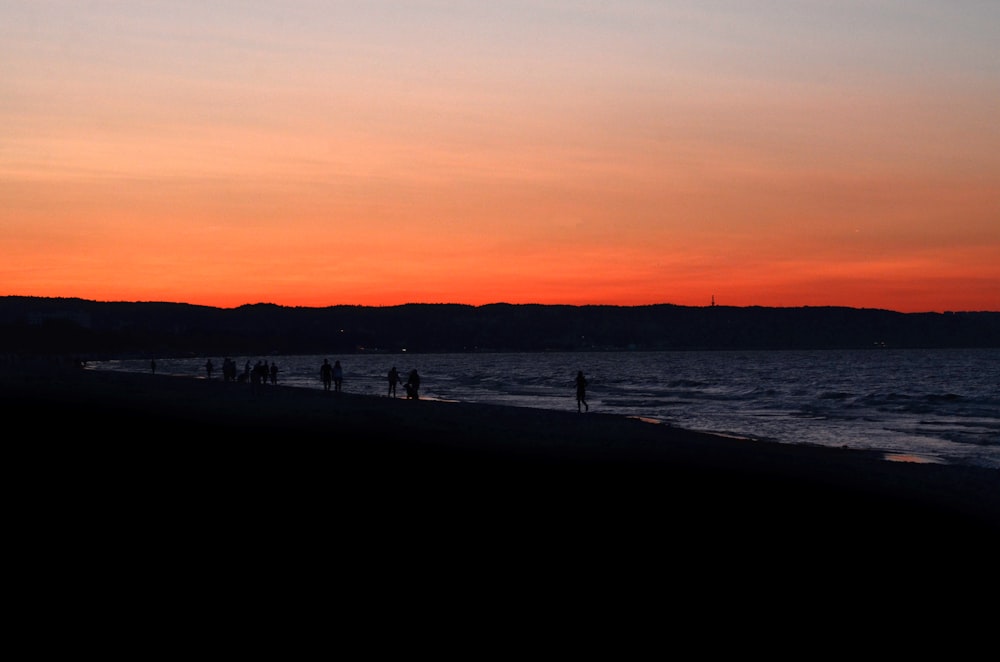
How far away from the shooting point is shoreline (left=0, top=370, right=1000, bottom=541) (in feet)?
40.0

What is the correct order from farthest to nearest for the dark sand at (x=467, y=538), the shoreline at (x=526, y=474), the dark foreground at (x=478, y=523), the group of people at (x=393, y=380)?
the group of people at (x=393, y=380)
the shoreline at (x=526, y=474)
the dark foreground at (x=478, y=523)
the dark sand at (x=467, y=538)

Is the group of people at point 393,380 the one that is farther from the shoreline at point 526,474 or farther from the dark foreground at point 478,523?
the dark foreground at point 478,523

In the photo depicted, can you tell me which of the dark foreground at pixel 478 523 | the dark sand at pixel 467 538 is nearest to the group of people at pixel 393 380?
the dark foreground at pixel 478 523

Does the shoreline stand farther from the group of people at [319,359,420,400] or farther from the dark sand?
the group of people at [319,359,420,400]

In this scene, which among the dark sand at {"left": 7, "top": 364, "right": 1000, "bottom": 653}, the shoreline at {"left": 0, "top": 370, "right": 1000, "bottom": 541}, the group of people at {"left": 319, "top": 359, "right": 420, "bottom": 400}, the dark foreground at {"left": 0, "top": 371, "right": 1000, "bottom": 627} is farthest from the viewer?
the group of people at {"left": 319, "top": 359, "right": 420, "bottom": 400}

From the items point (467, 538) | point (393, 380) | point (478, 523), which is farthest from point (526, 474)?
point (393, 380)

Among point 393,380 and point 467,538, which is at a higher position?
point 393,380

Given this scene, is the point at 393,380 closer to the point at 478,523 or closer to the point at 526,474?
the point at 526,474

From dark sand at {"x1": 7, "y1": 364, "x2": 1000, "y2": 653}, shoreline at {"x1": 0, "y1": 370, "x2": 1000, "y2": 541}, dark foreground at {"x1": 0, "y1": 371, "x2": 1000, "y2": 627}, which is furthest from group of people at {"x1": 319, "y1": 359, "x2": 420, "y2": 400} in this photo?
dark sand at {"x1": 7, "y1": 364, "x2": 1000, "y2": 653}

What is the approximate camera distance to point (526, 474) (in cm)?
1581

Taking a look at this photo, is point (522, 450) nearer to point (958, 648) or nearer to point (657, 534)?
point (657, 534)

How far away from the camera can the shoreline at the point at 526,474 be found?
40.0ft

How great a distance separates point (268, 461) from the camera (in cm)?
1698

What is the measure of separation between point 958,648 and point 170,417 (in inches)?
996
